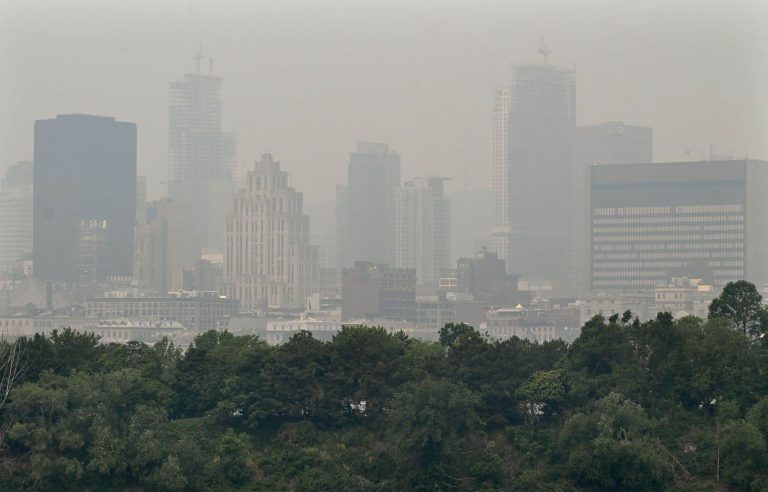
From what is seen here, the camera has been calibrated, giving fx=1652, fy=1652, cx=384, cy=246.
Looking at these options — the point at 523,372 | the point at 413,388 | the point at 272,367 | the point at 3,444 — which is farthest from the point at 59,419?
the point at 523,372

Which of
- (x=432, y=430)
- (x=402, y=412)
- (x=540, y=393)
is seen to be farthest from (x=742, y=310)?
(x=402, y=412)

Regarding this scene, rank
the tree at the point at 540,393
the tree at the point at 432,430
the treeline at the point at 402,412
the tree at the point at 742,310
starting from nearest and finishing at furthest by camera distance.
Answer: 1. the treeline at the point at 402,412
2. the tree at the point at 432,430
3. the tree at the point at 540,393
4. the tree at the point at 742,310

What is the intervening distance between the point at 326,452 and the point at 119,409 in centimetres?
841

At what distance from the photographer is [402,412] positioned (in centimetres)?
6425

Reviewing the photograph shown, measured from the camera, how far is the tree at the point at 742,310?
A: 72.3 meters

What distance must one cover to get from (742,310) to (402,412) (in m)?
17.5

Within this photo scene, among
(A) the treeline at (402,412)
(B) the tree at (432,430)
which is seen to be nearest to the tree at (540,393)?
(A) the treeline at (402,412)

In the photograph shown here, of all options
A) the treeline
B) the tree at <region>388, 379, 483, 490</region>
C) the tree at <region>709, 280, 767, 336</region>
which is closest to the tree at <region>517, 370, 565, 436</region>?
the treeline

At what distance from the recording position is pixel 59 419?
209ft

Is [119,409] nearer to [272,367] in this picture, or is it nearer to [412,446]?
[272,367]

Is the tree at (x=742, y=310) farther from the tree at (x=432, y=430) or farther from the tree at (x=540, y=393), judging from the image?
the tree at (x=432, y=430)

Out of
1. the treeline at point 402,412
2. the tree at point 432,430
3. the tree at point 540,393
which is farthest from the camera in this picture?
the tree at point 540,393

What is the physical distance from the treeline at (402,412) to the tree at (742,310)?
0.08 m

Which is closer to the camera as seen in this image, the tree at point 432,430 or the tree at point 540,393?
the tree at point 432,430
